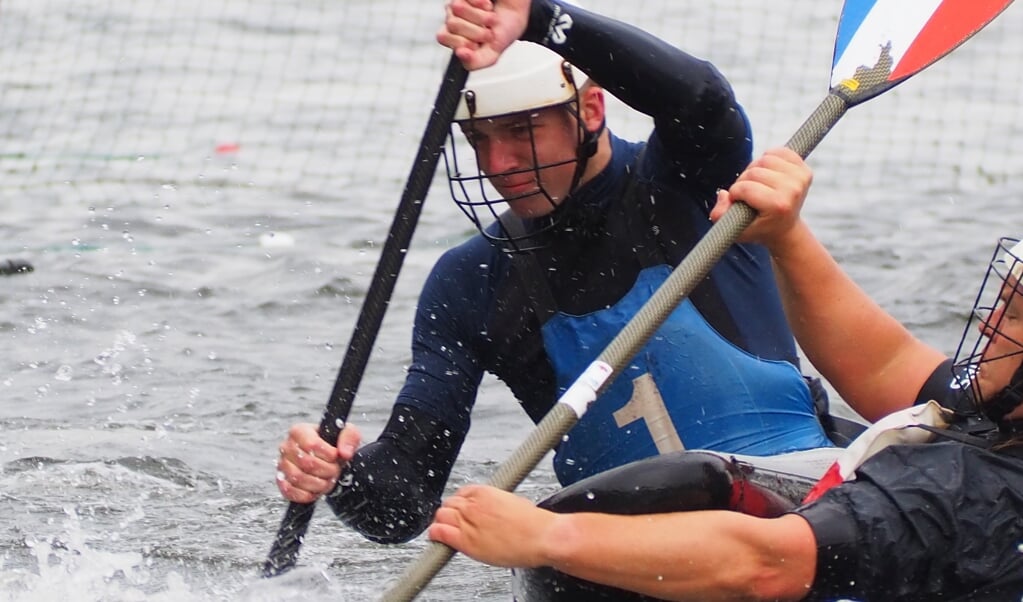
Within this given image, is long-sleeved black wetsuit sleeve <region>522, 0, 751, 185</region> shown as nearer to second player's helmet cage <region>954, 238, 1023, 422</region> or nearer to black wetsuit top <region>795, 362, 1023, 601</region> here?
second player's helmet cage <region>954, 238, 1023, 422</region>

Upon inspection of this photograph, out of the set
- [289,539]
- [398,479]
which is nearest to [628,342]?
[398,479]

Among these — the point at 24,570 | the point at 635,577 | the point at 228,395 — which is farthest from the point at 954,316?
the point at 635,577

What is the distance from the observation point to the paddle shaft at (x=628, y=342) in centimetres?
282

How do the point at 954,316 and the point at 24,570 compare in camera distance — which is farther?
the point at 954,316

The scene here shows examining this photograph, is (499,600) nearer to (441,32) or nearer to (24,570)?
(24,570)

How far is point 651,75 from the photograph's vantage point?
325cm

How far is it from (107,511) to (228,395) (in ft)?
4.10

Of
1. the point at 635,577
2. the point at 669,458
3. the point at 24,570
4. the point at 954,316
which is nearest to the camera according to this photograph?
the point at 635,577

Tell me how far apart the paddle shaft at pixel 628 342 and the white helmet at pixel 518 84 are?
55cm

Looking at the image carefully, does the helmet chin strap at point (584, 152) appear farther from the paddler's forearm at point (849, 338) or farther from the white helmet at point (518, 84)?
the paddler's forearm at point (849, 338)

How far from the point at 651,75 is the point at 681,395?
0.67 m

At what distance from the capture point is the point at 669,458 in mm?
2838

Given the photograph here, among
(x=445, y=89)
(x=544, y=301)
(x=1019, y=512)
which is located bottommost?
(x=544, y=301)

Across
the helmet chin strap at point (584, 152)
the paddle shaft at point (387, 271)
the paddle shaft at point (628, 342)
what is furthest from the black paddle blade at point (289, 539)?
the helmet chin strap at point (584, 152)
